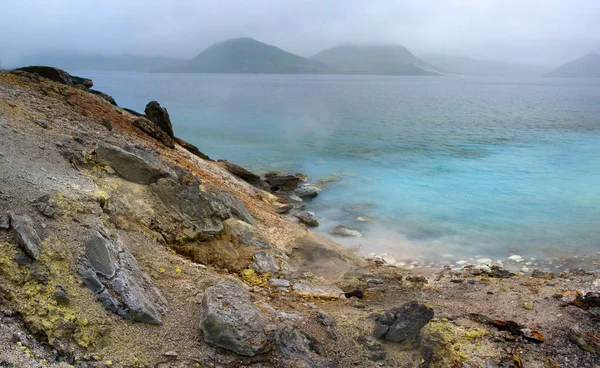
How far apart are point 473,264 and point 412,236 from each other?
373 cm

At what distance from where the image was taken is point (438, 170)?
118 feet

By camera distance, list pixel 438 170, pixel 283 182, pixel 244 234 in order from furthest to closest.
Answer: pixel 438 170 < pixel 283 182 < pixel 244 234

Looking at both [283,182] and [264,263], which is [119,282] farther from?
[283,182]

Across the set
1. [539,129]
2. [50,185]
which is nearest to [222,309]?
[50,185]

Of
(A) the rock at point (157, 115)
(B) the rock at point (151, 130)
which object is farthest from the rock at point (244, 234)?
(A) the rock at point (157, 115)

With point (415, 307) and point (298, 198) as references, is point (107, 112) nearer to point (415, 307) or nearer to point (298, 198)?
point (298, 198)

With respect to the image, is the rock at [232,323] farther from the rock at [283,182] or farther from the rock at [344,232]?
the rock at [283,182]

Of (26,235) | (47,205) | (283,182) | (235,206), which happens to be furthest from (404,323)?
(283,182)

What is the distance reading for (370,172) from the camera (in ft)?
113

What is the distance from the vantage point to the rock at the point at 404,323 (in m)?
8.67

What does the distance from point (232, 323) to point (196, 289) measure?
1.70 m

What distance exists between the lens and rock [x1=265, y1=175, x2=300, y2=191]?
93.2ft

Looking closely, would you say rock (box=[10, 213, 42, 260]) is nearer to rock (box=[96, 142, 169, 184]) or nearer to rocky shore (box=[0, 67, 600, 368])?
rocky shore (box=[0, 67, 600, 368])

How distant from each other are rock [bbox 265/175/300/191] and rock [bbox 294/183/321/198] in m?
0.56
